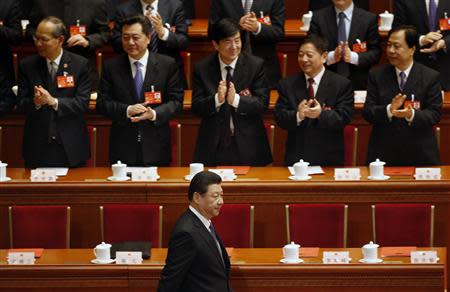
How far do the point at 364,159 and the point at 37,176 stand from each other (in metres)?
2.43

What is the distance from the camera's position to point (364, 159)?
8273 millimetres

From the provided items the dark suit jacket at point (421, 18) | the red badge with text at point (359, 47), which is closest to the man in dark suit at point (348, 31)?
the red badge with text at point (359, 47)

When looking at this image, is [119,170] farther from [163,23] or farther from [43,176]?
[163,23]

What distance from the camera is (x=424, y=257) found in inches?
232

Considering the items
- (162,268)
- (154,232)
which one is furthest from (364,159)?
(162,268)

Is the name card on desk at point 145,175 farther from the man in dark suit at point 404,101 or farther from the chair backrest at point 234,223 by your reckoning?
the man in dark suit at point 404,101

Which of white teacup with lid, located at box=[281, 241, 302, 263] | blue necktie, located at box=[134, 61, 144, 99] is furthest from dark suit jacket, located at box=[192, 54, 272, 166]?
white teacup with lid, located at box=[281, 241, 302, 263]

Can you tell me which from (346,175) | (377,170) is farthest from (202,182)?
(377,170)

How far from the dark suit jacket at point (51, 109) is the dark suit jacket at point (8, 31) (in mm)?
690

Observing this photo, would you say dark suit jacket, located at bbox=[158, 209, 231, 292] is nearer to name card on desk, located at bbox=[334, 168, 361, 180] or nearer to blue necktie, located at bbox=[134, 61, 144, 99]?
name card on desk, located at bbox=[334, 168, 361, 180]

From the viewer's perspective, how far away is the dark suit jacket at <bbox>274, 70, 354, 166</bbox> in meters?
7.25

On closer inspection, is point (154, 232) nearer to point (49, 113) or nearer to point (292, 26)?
point (49, 113)

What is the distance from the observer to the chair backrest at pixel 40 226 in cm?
666

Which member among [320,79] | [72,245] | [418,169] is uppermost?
[320,79]
